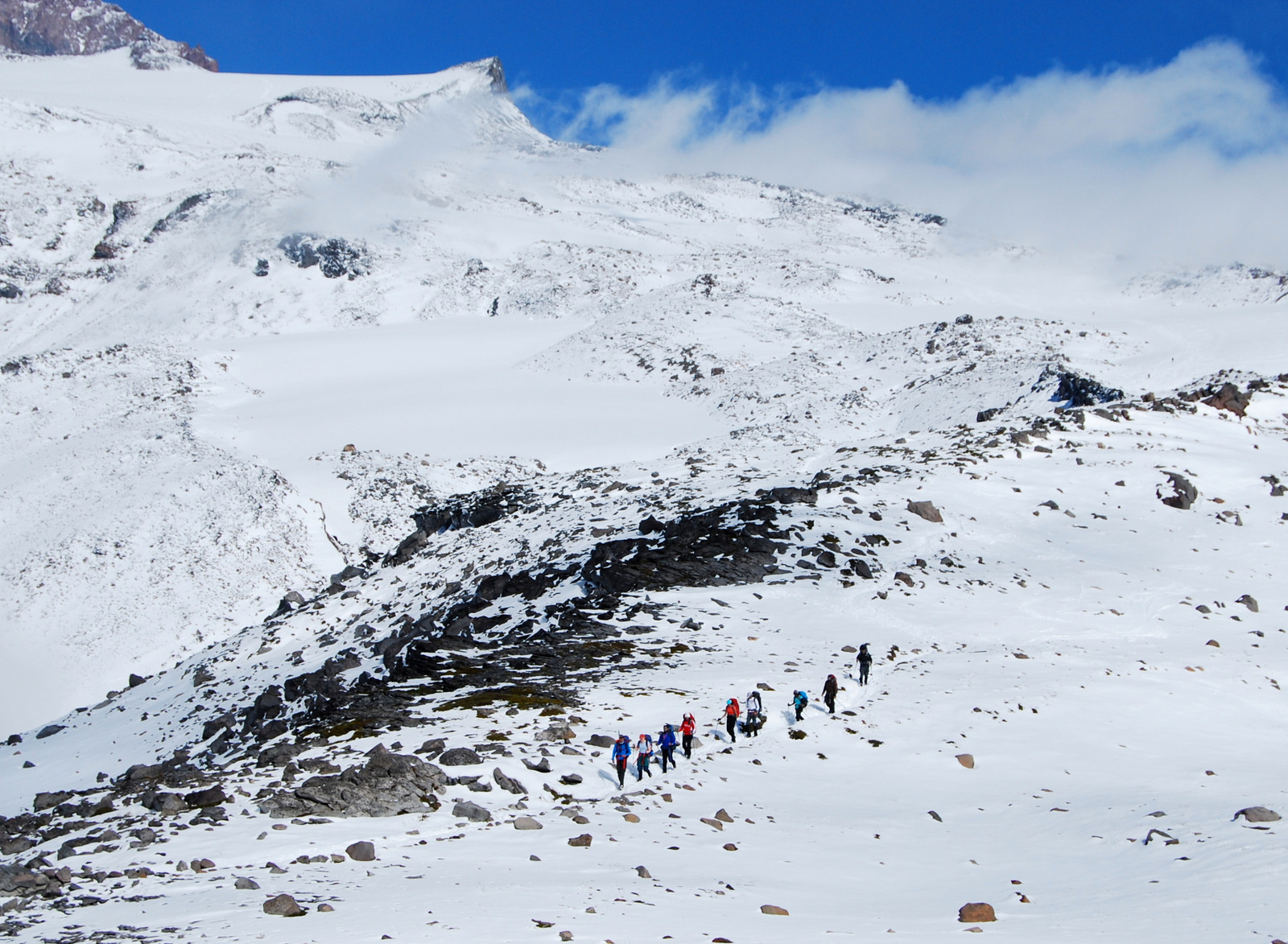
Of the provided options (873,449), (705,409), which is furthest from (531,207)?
(873,449)

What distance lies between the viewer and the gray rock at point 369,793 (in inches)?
520

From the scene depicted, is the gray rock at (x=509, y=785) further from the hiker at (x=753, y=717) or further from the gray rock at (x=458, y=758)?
the hiker at (x=753, y=717)

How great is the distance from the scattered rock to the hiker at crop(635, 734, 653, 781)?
689 cm

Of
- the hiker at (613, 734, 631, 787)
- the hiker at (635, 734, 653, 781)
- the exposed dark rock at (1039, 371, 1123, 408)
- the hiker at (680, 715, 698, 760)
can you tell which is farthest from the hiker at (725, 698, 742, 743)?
the exposed dark rock at (1039, 371, 1123, 408)

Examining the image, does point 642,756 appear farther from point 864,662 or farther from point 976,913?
point 864,662

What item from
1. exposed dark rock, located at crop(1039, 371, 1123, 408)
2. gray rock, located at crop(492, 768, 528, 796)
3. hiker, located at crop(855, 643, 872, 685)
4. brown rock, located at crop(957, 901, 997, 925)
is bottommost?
brown rock, located at crop(957, 901, 997, 925)

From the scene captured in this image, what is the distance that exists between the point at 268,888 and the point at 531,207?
386 feet

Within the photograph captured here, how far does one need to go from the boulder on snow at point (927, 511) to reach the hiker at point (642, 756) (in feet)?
65.3

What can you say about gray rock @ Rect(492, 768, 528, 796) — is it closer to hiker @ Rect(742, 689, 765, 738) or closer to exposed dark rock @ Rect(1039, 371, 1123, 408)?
hiker @ Rect(742, 689, 765, 738)

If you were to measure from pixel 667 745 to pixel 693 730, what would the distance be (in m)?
1.30

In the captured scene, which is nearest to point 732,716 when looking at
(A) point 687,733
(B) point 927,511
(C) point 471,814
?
(A) point 687,733

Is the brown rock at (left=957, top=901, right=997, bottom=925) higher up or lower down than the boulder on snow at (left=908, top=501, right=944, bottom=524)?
lower down

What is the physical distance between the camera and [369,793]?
44.5ft

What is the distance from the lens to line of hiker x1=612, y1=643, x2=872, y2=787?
15.2m
